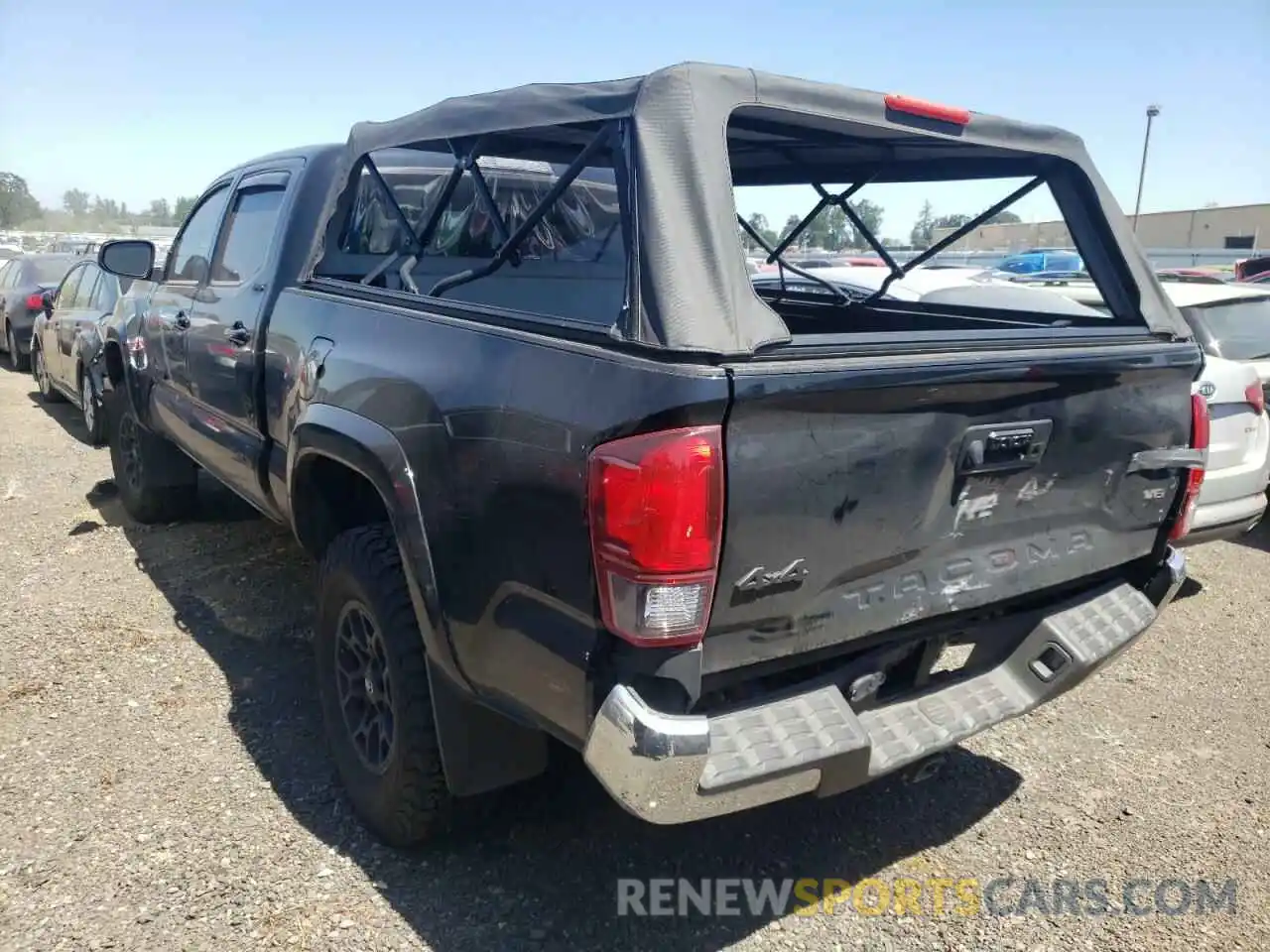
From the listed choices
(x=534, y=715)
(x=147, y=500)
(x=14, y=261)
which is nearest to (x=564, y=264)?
(x=534, y=715)

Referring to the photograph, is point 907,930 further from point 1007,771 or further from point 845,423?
point 845,423

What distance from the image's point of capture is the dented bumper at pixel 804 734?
1.95m

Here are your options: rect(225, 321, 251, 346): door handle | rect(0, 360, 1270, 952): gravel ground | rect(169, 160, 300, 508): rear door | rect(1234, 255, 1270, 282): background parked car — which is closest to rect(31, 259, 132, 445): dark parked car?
rect(169, 160, 300, 508): rear door

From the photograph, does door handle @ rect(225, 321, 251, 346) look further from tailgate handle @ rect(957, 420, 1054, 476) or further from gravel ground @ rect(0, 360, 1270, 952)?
tailgate handle @ rect(957, 420, 1054, 476)

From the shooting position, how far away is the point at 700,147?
217cm

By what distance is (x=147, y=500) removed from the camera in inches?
225

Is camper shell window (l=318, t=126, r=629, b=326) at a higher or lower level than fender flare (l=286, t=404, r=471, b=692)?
higher

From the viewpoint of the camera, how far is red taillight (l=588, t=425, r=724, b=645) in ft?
6.18

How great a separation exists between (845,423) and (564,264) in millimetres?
2248

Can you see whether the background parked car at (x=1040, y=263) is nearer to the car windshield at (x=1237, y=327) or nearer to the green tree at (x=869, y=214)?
the car windshield at (x=1237, y=327)

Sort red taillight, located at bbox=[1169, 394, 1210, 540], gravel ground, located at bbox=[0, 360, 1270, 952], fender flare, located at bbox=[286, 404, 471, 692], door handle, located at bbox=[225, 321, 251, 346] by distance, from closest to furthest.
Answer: fender flare, located at bbox=[286, 404, 471, 692]
gravel ground, located at bbox=[0, 360, 1270, 952]
red taillight, located at bbox=[1169, 394, 1210, 540]
door handle, located at bbox=[225, 321, 251, 346]

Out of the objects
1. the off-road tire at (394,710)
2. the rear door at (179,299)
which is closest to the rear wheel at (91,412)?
the rear door at (179,299)

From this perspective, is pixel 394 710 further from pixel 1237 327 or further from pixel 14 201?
pixel 14 201

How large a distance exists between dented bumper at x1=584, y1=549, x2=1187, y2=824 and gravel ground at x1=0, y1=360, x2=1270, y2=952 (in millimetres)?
624
